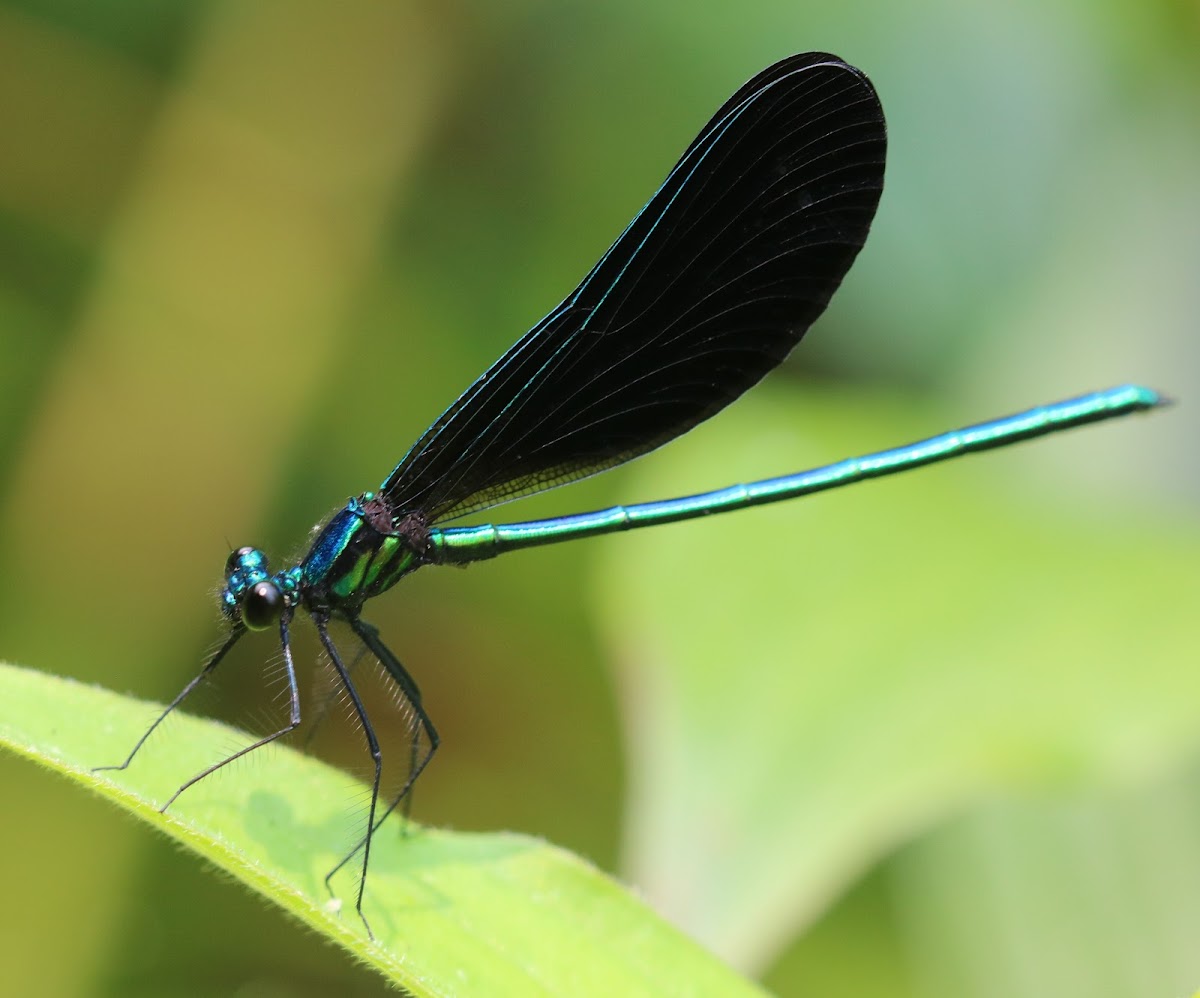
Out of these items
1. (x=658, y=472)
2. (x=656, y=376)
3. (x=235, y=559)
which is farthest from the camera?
(x=658, y=472)

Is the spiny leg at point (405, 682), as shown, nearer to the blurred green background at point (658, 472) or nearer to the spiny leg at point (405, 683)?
the spiny leg at point (405, 683)

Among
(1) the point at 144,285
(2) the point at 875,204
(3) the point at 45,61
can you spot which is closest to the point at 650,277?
(2) the point at 875,204

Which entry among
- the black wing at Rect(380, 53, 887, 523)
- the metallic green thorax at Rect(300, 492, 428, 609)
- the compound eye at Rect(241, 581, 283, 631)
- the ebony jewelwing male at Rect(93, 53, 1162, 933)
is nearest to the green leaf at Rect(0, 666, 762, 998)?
the ebony jewelwing male at Rect(93, 53, 1162, 933)

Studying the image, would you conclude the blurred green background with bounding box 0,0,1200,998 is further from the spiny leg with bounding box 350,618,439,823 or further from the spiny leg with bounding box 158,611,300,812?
the spiny leg with bounding box 350,618,439,823

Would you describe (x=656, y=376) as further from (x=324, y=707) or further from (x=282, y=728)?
(x=282, y=728)

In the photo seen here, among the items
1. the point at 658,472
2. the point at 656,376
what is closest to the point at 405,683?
the point at 656,376

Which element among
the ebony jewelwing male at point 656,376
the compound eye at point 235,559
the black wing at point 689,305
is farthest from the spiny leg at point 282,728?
the black wing at point 689,305

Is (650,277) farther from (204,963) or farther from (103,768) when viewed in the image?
(204,963)
